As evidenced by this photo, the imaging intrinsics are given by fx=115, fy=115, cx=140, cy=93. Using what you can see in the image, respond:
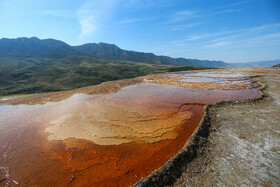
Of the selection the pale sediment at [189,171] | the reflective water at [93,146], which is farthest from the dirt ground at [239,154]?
the reflective water at [93,146]

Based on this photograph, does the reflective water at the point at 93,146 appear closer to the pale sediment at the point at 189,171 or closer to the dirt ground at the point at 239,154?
the pale sediment at the point at 189,171

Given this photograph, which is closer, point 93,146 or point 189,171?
point 189,171

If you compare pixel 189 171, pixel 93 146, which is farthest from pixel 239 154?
A: pixel 93 146

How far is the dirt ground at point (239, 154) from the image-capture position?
505 centimetres

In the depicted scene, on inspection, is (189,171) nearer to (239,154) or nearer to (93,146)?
(239,154)

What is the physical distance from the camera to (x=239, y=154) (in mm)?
6332

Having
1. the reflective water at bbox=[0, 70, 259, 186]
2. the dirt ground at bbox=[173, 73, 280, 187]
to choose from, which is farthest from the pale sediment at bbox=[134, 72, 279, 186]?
the reflective water at bbox=[0, 70, 259, 186]

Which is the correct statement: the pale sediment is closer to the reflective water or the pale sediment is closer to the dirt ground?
the dirt ground

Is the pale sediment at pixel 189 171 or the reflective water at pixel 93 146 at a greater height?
the pale sediment at pixel 189 171

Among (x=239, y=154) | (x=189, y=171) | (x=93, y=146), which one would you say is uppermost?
(x=239, y=154)

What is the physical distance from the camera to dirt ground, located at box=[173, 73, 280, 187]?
505 cm

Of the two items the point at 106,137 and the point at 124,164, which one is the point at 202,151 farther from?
the point at 106,137

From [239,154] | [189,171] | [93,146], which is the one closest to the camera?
[189,171]

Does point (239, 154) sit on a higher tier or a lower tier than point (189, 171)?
higher
